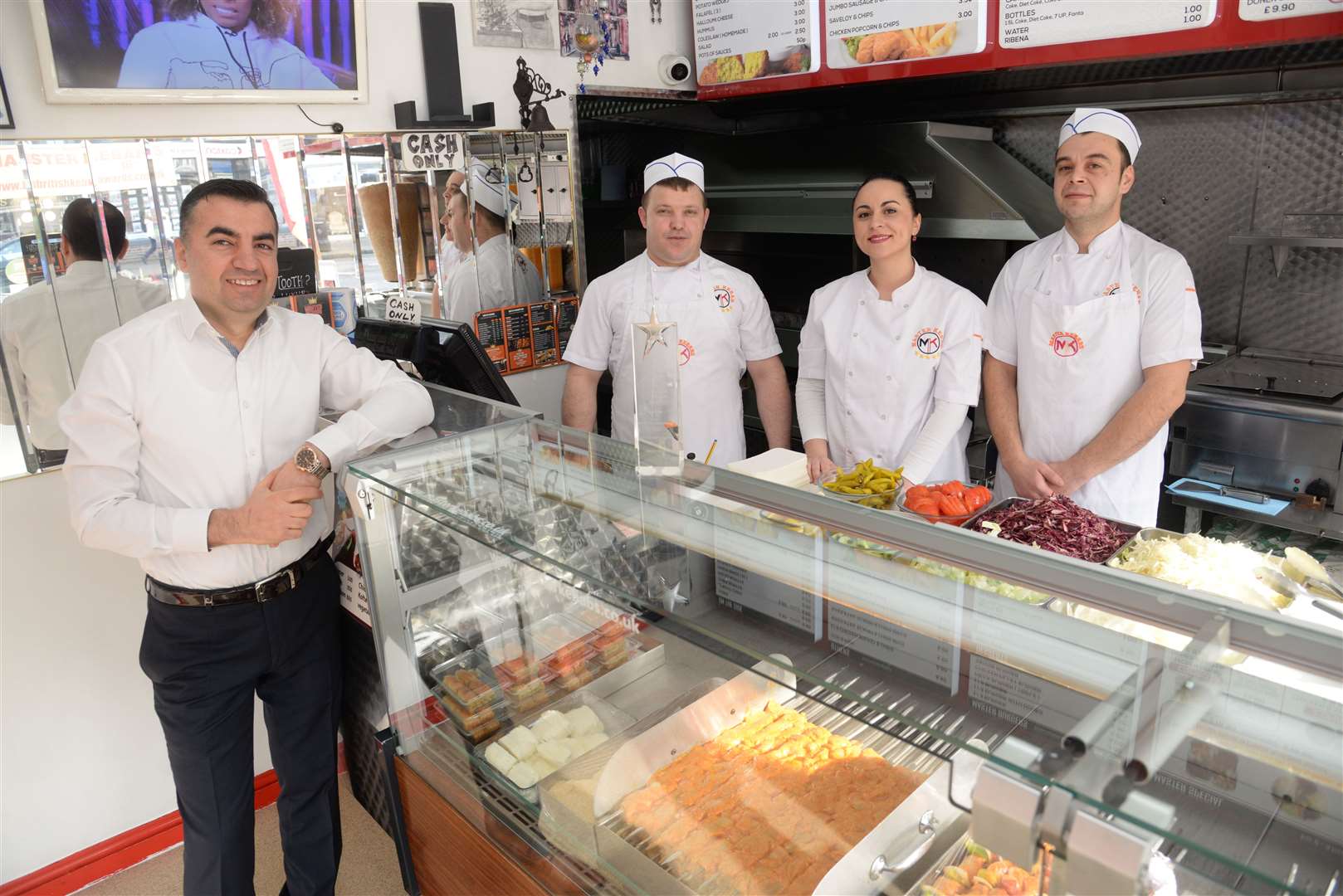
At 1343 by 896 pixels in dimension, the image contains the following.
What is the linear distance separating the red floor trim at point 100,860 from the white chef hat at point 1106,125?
2.87m

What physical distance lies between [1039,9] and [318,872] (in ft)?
12.2

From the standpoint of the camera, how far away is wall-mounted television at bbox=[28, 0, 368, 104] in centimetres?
255

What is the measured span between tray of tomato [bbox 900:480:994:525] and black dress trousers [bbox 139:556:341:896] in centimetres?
156

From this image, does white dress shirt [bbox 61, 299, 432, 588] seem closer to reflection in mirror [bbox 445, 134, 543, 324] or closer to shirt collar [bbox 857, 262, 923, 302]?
reflection in mirror [bbox 445, 134, 543, 324]

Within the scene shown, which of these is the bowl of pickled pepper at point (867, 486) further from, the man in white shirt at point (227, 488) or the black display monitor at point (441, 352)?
the man in white shirt at point (227, 488)

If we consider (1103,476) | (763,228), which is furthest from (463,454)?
(763,228)

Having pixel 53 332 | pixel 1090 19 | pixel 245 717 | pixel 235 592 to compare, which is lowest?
pixel 245 717

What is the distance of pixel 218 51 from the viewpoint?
9.30 feet

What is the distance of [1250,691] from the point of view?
1.06 m

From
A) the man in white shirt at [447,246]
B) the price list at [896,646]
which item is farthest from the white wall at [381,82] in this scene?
the price list at [896,646]

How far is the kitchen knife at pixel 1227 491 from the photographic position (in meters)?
→ 3.10

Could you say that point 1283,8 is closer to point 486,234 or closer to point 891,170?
point 891,170

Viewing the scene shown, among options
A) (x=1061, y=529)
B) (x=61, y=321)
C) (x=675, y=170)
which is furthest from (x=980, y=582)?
(x=61, y=321)

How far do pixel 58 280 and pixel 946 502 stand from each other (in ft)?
8.27
